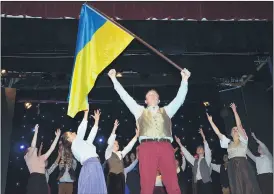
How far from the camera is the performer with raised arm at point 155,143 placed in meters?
3.54

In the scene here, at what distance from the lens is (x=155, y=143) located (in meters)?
3.71

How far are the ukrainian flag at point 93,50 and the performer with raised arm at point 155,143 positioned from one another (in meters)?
0.54

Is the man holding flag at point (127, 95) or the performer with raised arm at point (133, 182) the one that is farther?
the performer with raised arm at point (133, 182)

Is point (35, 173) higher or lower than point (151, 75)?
lower

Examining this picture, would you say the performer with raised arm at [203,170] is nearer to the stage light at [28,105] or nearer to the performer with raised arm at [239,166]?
the performer with raised arm at [239,166]

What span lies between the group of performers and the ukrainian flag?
325mm

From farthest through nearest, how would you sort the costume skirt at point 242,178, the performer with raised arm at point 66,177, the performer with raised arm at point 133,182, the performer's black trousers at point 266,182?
the performer with raised arm at point 133,182 → the performer with raised arm at point 66,177 → the performer's black trousers at point 266,182 → the costume skirt at point 242,178

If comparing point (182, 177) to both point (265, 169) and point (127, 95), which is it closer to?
point (265, 169)

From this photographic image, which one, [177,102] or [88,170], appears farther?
[88,170]

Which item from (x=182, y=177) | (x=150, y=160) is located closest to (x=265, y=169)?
(x=182, y=177)

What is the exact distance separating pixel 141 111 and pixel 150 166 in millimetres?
680

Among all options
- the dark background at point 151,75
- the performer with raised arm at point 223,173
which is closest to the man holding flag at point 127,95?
the dark background at point 151,75

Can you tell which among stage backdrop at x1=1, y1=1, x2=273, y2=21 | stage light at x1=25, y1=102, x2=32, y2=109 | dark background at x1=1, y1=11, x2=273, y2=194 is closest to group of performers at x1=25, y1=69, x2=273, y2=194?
dark background at x1=1, y1=11, x2=273, y2=194

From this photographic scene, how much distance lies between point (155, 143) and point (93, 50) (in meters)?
1.67
